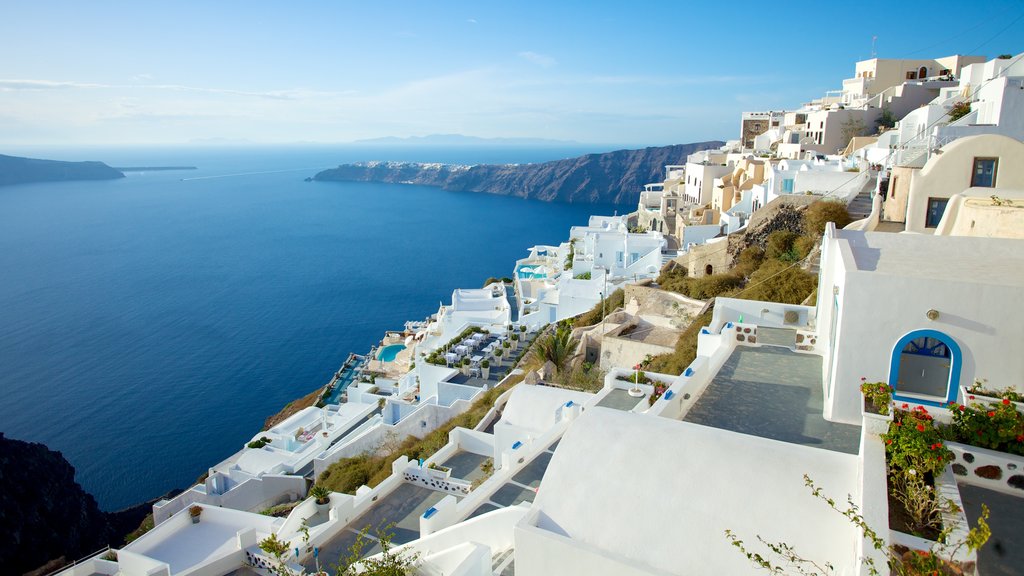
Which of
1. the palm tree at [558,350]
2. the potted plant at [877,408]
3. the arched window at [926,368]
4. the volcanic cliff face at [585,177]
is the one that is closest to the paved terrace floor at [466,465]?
the palm tree at [558,350]

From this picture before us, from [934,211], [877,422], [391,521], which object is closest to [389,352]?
[391,521]

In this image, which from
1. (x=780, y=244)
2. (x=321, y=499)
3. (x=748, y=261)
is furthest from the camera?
(x=748, y=261)

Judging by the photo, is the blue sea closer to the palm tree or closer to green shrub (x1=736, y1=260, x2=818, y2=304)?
the palm tree

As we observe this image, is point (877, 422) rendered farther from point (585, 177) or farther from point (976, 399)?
point (585, 177)

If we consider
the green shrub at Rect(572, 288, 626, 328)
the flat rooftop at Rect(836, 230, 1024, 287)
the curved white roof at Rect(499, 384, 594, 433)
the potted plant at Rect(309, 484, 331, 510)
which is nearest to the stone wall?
the green shrub at Rect(572, 288, 626, 328)

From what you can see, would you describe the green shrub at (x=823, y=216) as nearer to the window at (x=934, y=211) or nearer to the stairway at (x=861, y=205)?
the stairway at (x=861, y=205)

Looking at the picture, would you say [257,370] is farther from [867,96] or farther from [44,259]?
[44,259]
